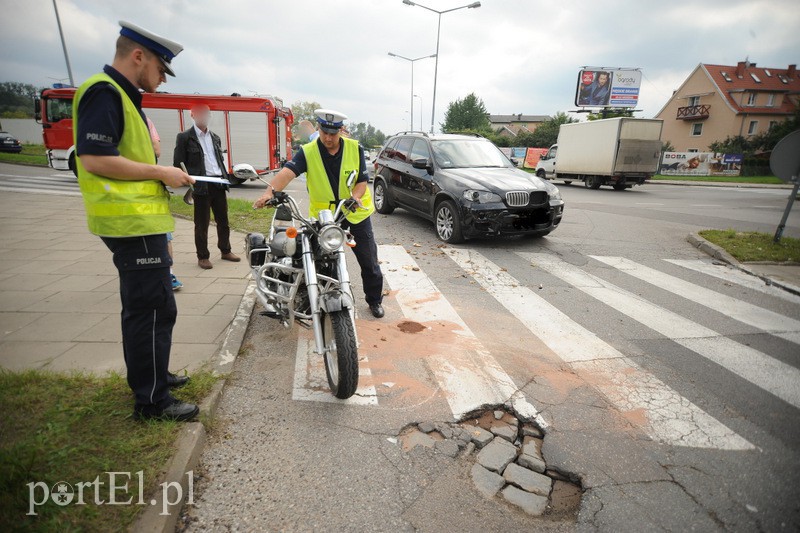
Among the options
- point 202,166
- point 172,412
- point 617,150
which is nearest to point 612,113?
point 617,150

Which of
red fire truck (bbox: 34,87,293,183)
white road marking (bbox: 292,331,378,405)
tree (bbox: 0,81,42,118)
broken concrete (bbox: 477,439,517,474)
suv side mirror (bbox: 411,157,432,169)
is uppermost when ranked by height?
tree (bbox: 0,81,42,118)

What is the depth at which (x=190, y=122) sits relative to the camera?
49.0 ft

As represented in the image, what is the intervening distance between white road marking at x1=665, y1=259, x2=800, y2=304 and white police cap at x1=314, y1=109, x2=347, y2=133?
6026 millimetres

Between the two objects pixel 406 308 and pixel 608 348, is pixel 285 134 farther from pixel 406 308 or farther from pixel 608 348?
pixel 608 348

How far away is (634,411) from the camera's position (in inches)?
115

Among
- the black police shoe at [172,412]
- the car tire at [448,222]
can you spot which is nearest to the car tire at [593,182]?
the car tire at [448,222]

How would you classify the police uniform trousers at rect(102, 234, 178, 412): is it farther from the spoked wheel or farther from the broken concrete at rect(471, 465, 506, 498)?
the broken concrete at rect(471, 465, 506, 498)

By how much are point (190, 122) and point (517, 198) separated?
43.7 feet

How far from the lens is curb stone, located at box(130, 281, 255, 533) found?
1.84 m

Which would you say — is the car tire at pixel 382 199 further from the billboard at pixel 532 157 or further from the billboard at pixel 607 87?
the billboard at pixel 607 87

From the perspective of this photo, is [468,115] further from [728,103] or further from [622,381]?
[622,381]

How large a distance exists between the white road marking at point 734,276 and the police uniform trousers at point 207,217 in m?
7.17

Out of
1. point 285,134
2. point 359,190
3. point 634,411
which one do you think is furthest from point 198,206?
point 285,134

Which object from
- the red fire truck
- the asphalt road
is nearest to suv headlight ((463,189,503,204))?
the asphalt road
